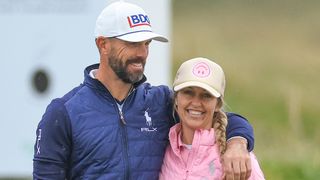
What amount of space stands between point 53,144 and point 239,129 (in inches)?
28.4

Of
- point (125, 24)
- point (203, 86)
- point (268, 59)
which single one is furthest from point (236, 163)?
point (268, 59)

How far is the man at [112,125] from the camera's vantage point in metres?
3.96

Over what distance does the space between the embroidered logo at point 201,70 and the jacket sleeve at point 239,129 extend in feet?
0.81

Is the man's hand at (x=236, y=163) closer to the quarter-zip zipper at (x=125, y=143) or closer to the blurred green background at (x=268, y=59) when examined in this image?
the quarter-zip zipper at (x=125, y=143)

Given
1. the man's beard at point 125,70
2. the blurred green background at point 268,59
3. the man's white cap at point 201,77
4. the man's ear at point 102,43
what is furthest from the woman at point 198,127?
the blurred green background at point 268,59

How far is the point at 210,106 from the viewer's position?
157 inches

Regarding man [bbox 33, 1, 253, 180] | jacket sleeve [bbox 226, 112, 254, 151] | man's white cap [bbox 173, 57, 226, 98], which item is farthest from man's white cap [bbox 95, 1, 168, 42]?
jacket sleeve [bbox 226, 112, 254, 151]

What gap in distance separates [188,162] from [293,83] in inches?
305

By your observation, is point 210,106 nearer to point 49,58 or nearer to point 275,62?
point 49,58

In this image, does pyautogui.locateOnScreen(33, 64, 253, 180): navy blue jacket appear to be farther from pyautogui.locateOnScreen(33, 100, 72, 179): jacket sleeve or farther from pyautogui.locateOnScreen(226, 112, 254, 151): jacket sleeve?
pyautogui.locateOnScreen(226, 112, 254, 151): jacket sleeve

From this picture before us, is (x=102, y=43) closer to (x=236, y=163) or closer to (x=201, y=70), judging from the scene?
(x=201, y=70)

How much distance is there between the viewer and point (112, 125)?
3980mm

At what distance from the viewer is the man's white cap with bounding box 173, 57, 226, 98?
156 inches

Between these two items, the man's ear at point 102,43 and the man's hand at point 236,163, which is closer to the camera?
the man's hand at point 236,163
